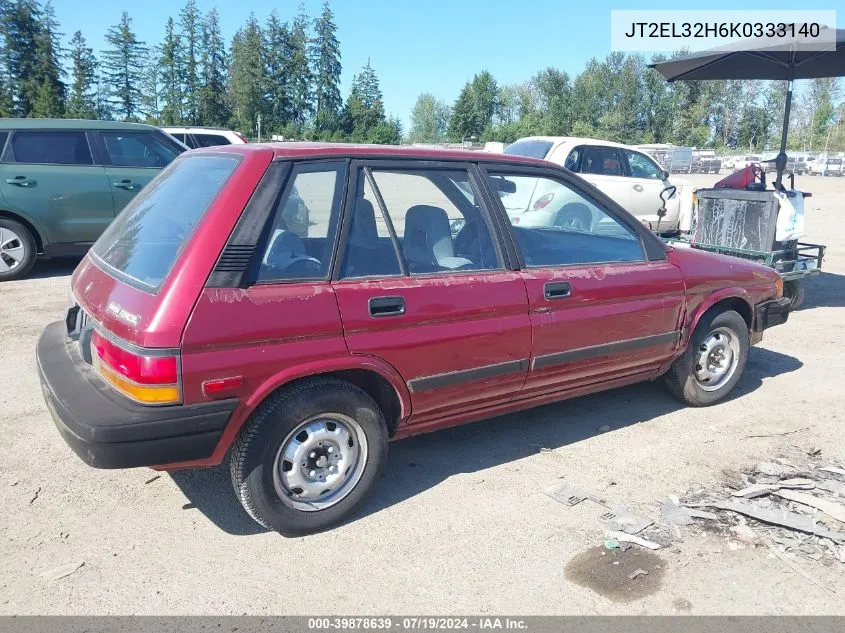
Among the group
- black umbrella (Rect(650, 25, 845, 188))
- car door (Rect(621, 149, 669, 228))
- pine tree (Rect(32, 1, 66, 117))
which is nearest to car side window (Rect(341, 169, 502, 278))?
black umbrella (Rect(650, 25, 845, 188))

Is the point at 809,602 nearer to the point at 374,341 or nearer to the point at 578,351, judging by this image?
the point at 578,351

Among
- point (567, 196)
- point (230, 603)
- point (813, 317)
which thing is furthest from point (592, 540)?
point (813, 317)

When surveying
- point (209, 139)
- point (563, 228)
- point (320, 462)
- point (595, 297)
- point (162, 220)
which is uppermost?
point (209, 139)

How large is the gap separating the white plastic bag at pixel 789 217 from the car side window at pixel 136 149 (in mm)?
7149

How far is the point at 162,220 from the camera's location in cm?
328

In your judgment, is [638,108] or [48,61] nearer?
[48,61]

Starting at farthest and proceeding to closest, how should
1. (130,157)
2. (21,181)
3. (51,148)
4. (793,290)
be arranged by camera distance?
(130,157) < (51,148) < (21,181) < (793,290)

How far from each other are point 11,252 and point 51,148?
136 cm

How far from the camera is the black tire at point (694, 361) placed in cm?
463

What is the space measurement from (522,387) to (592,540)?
0.92 meters

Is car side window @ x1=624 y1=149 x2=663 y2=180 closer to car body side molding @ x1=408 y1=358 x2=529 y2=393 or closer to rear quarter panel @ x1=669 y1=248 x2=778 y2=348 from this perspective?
rear quarter panel @ x1=669 y1=248 x2=778 y2=348

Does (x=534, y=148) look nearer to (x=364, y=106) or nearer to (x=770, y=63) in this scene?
(x=770, y=63)

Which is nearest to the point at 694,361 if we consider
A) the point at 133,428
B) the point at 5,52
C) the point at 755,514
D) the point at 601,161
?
the point at 755,514

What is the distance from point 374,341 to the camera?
10.3ft
